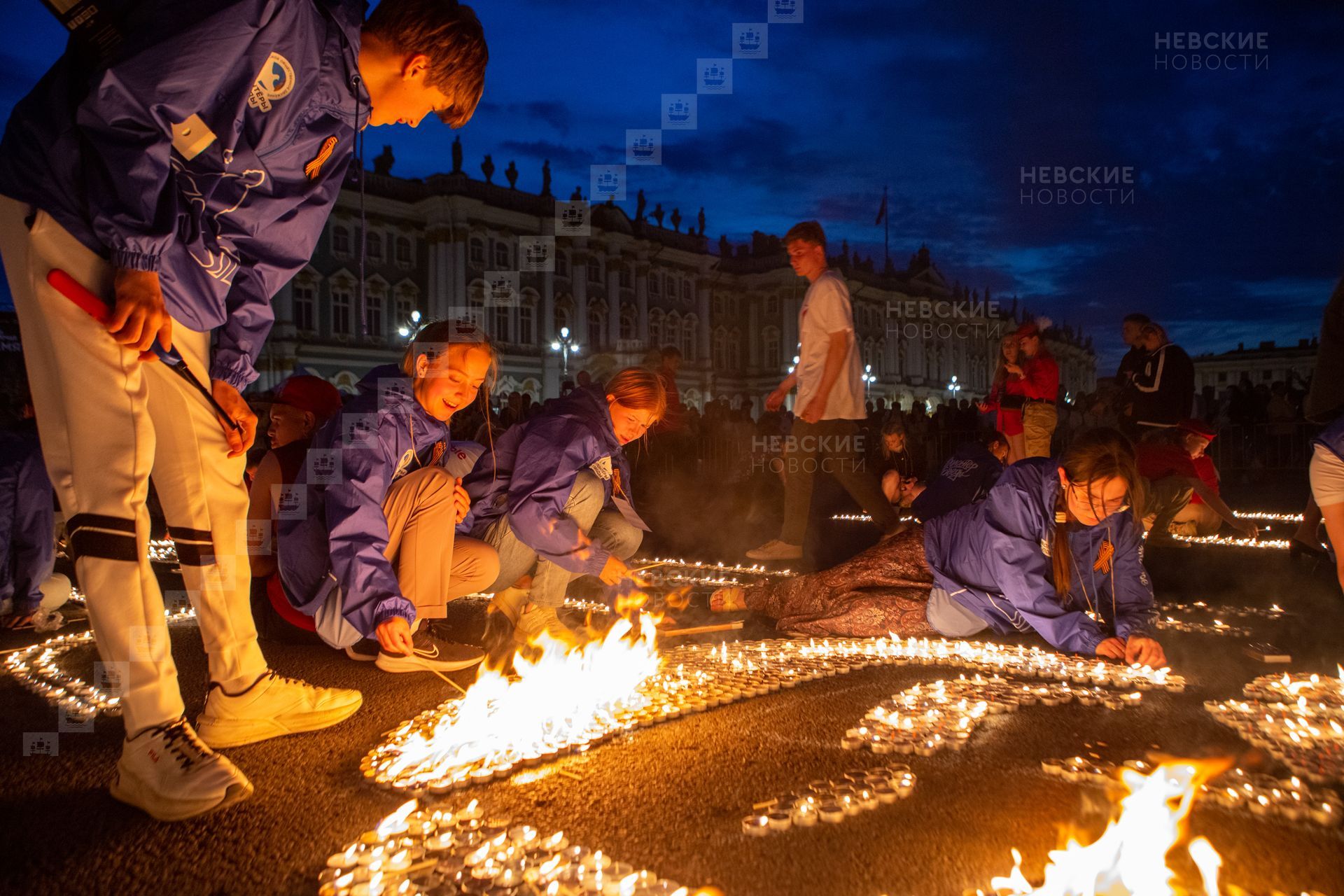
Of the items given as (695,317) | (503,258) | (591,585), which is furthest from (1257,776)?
(695,317)

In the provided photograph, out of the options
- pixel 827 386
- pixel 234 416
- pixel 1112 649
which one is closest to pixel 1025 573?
pixel 1112 649

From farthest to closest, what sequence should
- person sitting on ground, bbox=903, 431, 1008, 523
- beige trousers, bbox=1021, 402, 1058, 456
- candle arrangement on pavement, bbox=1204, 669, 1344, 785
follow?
1. beige trousers, bbox=1021, 402, 1058, 456
2. person sitting on ground, bbox=903, 431, 1008, 523
3. candle arrangement on pavement, bbox=1204, 669, 1344, 785

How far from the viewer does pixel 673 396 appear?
8.17 meters

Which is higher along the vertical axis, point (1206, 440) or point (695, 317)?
point (695, 317)

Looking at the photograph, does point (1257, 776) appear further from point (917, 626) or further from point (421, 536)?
point (421, 536)

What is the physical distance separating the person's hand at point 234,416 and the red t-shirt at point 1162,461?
7.10 metres

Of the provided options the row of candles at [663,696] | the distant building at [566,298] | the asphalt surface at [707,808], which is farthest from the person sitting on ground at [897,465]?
the distant building at [566,298]

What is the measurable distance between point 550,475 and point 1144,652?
253cm

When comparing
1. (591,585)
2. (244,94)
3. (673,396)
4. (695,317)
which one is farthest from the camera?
(695,317)

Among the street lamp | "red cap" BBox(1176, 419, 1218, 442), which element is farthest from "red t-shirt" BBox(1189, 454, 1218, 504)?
the street lamp

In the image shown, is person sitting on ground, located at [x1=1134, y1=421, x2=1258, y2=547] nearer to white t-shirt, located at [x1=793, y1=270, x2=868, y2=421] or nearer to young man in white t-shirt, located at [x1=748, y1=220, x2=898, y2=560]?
young man in white t-shirt, located at [x1=748, y1=220, x2=898, y2=560]

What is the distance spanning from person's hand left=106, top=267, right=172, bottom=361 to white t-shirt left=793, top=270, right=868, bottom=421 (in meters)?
4.57

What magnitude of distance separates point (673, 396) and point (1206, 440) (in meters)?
4.79

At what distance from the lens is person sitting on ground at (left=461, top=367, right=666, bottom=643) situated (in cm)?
375
